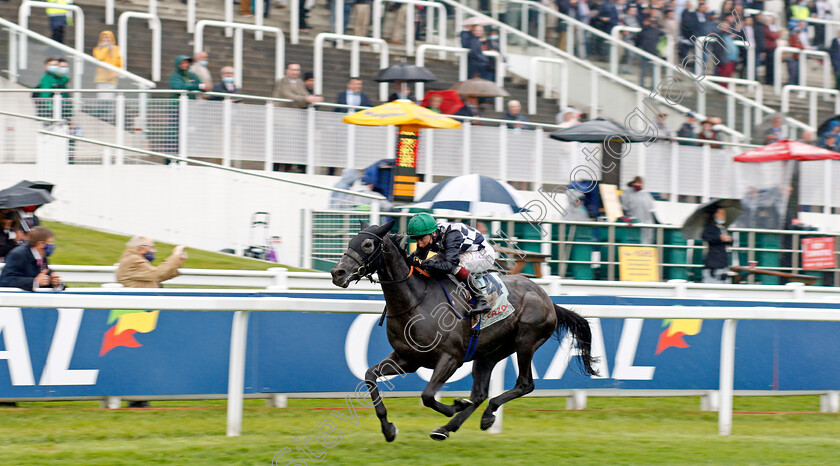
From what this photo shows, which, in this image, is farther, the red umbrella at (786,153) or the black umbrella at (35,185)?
the red umbrella at (786,153)

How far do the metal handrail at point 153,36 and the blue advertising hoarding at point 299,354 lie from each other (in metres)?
8.38

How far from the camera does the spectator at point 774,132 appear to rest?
17.2 meters

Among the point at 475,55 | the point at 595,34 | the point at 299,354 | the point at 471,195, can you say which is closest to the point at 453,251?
the point at 299,354

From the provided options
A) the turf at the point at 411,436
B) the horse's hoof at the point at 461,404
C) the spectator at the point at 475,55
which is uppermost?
the spectator at the point at 475,55

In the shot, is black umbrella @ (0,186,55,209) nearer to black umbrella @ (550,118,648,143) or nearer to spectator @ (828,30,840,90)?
black umbrella @ (550,118,648,143)

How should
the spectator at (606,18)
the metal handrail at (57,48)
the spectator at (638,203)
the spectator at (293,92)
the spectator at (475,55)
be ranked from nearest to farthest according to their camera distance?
1. the metal handrail at (57,48)
2. the spectator at (638,203)
3. the spectator at (293,92)
4. the spectator at (475,55)
5. the spectator at (606,18)

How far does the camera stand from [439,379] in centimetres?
681

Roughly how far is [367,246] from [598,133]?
7372mm

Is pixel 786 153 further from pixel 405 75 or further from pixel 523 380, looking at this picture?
pixel 523 380

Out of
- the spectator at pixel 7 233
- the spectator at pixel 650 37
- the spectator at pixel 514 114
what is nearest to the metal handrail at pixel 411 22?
the spectator at pixel 514 114

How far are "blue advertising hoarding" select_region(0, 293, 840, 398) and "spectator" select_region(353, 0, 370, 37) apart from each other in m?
10.2

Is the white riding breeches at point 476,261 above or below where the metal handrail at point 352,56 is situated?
below

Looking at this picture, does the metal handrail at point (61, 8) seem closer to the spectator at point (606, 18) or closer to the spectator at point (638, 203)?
the spectator at point (638, 203)

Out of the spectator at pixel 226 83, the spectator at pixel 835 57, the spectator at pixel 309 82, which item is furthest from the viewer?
the spectator at pixel 835 57
